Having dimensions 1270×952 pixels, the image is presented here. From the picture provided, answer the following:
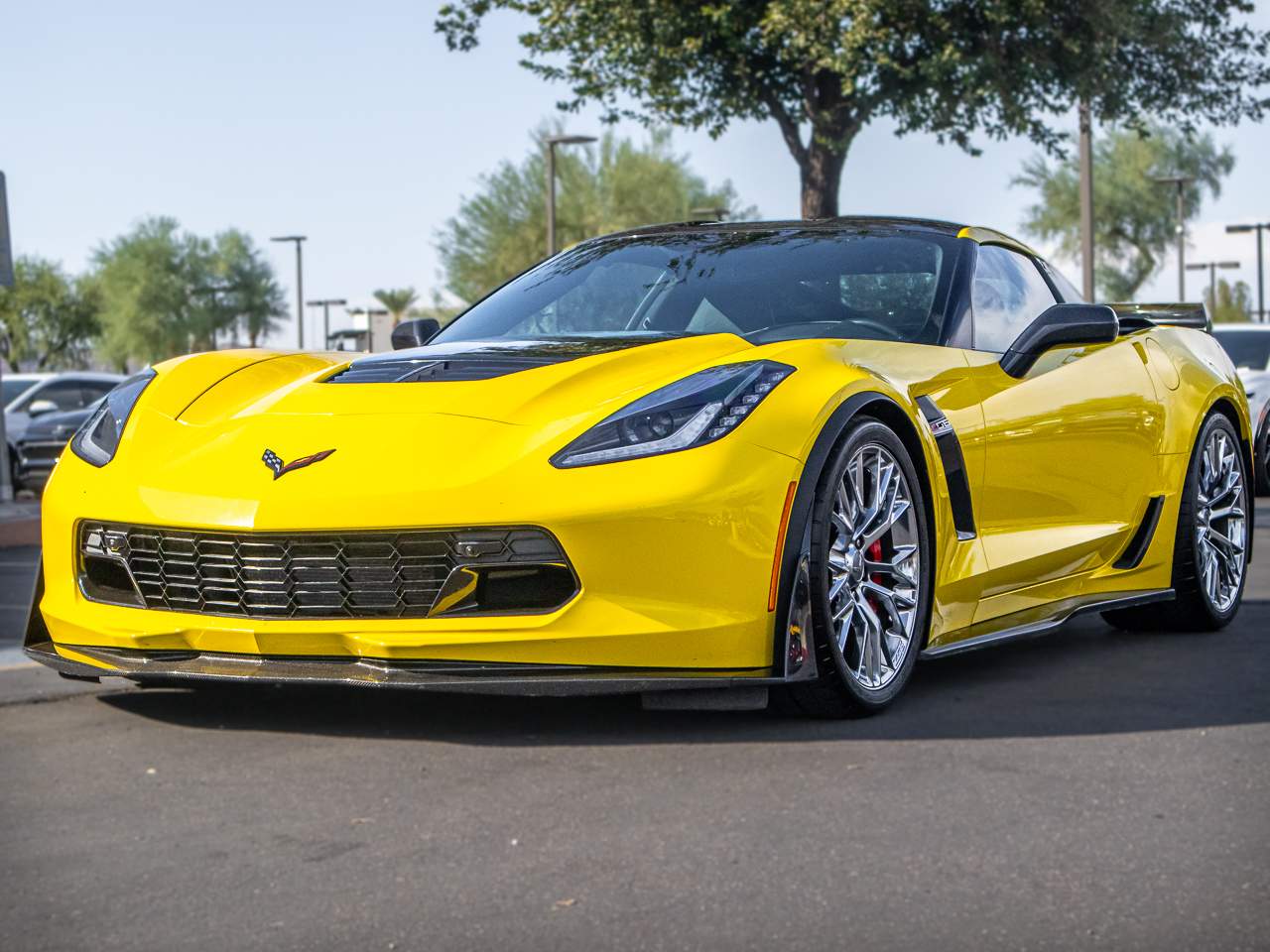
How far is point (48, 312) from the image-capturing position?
302 feet

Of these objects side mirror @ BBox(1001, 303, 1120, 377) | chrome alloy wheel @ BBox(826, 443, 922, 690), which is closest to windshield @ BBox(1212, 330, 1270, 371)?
side mirror @ BBox(1001, 303, 1120, 377)

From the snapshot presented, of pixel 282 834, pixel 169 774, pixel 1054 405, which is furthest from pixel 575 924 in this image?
pixel 1054 405

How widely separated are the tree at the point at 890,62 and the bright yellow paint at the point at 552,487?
1718 cm

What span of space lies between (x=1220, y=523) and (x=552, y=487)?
10.8 ft

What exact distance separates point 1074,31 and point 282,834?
21.6 m

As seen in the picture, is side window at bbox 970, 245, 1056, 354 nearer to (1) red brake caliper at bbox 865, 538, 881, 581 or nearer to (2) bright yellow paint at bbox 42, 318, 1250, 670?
(2) bright yellow paint at bbox 42, 318, 1250, 670

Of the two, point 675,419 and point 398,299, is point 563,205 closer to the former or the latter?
point 398,299

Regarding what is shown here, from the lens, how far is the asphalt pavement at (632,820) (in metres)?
3.02

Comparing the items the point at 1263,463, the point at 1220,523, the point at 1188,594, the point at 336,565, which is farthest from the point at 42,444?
the point at 336,565

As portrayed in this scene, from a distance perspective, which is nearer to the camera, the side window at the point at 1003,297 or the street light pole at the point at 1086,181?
the side window at the point at 1003,297

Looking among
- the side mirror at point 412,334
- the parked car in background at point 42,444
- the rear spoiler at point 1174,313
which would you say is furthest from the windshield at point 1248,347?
the side mirror at point 412,334

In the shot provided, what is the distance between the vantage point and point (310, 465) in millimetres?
4410

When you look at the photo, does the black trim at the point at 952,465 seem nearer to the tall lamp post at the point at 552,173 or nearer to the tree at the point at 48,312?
the tall lamp post at the point at 552,173

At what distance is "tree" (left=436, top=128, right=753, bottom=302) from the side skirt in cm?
5370
